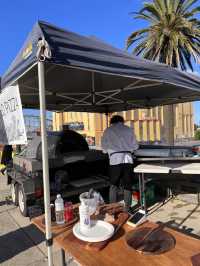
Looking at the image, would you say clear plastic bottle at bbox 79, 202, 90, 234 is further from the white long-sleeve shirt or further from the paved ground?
the white long-sleeve shirt

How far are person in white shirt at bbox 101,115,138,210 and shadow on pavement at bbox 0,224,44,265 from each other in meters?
1.52

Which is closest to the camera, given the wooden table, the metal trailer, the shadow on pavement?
the wooden table

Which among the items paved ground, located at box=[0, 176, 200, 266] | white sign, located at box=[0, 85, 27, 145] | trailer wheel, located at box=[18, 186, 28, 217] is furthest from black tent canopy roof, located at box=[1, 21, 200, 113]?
paved ground, located at box=[0, 176, 200, 266]

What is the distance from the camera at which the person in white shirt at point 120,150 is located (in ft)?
14.5

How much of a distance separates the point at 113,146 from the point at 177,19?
32.1 ft

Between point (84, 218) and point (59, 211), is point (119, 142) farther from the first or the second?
point (84, 218)

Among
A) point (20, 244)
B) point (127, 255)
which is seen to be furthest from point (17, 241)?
point (127, 255)

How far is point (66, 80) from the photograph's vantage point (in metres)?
4.70

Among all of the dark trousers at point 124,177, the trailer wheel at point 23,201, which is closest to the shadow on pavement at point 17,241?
the trailer wheel at point 23,201

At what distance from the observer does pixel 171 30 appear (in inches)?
476

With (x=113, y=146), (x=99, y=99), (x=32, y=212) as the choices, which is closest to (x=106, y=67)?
(x=113, y=146)

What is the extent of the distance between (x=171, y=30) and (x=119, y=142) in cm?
952

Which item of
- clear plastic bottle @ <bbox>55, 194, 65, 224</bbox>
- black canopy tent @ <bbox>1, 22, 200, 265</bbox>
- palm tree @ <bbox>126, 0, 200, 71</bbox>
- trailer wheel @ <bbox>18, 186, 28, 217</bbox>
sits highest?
palm tree @ <bbox>126, 0, 200, 71</bbox>

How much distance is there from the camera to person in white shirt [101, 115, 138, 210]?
443 cm
